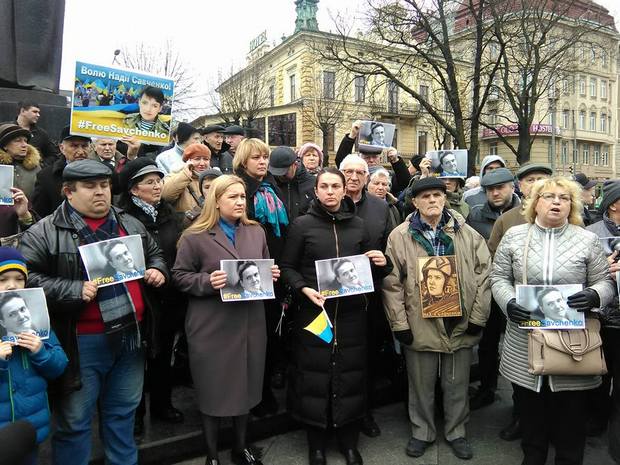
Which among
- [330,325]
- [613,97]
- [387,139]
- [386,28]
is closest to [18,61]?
[387,139]

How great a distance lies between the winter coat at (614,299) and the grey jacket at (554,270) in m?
0.06

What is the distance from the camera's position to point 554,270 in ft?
10.3

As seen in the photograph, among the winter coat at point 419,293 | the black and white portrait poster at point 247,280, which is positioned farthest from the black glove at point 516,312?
the black and white portrait poster at point 247,280

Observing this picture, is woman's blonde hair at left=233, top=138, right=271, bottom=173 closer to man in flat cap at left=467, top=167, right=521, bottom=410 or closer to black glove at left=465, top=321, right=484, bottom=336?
black glove at left=465, top=321, right=484, bottom=336

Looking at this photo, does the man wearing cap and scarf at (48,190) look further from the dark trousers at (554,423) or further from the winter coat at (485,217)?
the dark trousers at (554,423)

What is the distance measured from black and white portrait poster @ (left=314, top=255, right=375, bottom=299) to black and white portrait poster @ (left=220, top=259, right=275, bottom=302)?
38 cm

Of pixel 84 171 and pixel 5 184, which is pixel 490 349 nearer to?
pixel 84 171

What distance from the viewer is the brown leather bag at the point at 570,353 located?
304 cm

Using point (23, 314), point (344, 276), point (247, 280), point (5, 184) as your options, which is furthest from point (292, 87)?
point (23, 314)

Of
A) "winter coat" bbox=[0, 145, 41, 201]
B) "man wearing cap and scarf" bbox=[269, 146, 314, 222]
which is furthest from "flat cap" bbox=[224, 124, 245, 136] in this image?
"winter coat" bbox=[0, 145, 41, 201]

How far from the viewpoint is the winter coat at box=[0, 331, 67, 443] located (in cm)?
238

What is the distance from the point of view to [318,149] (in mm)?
5059

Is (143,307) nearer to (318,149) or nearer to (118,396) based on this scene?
(118,396)

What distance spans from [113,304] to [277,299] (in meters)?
1.56
